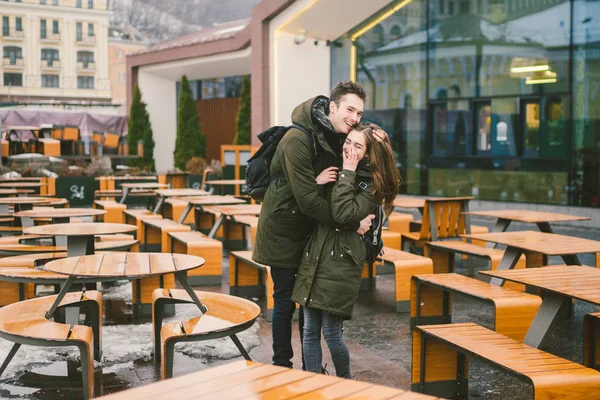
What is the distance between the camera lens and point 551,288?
4.39 m

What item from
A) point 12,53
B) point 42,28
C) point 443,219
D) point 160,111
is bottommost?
point 443,219

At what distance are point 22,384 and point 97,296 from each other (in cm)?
86

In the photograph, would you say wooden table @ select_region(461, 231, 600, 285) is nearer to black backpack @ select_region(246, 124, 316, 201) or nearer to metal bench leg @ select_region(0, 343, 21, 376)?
black backpack @ select_region(246, 124, 316, 201)

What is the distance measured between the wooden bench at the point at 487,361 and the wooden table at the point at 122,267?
1.45 m

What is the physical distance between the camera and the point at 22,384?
195 inches

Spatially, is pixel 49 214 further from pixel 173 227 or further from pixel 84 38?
pixel 84 38

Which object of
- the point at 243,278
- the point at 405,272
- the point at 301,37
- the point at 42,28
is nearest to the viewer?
the point at 405,272

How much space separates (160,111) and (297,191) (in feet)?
84.9

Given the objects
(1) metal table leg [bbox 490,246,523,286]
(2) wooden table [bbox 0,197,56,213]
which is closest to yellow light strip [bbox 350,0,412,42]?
(2) wooden table [bbox 0,197,56,213]

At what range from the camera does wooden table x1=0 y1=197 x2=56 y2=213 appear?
929cm

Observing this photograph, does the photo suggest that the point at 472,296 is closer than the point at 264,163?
No

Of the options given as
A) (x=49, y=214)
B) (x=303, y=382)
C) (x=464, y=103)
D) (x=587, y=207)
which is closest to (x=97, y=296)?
(x=49, y=214)

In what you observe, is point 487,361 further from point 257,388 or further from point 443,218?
point 443,218

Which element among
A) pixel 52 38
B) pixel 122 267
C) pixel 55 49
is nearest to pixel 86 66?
pixel 55 49
